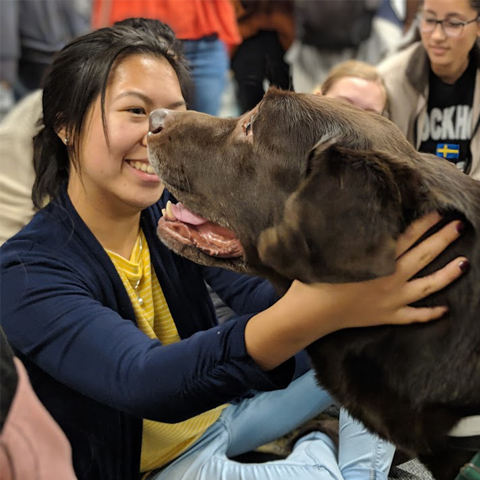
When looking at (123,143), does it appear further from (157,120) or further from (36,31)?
(36,31)

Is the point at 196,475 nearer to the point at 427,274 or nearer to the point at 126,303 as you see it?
the point at 126,303

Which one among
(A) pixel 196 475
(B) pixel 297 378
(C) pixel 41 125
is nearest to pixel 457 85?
(B) pixel 297 378

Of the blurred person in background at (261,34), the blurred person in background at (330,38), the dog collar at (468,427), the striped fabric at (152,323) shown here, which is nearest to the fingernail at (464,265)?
the dog collar at (468,427)

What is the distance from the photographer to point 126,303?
5.74ft

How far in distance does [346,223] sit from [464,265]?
0.23 m

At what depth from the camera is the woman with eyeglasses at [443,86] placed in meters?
3.05

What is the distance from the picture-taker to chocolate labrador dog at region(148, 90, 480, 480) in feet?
4.08

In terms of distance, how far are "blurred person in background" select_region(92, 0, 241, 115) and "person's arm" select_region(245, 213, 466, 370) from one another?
6.76 ft

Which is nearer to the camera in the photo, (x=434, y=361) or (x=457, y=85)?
(x=434, y=361)

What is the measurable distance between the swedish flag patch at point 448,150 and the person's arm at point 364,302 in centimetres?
184

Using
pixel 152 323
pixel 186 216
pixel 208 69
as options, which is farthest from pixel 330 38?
pixel 186 216

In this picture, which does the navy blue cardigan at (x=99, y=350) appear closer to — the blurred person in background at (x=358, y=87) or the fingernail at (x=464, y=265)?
the fingernail at (x=464, y=265)

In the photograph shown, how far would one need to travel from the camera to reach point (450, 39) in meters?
3.06

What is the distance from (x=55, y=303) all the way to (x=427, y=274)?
753 millimetres
